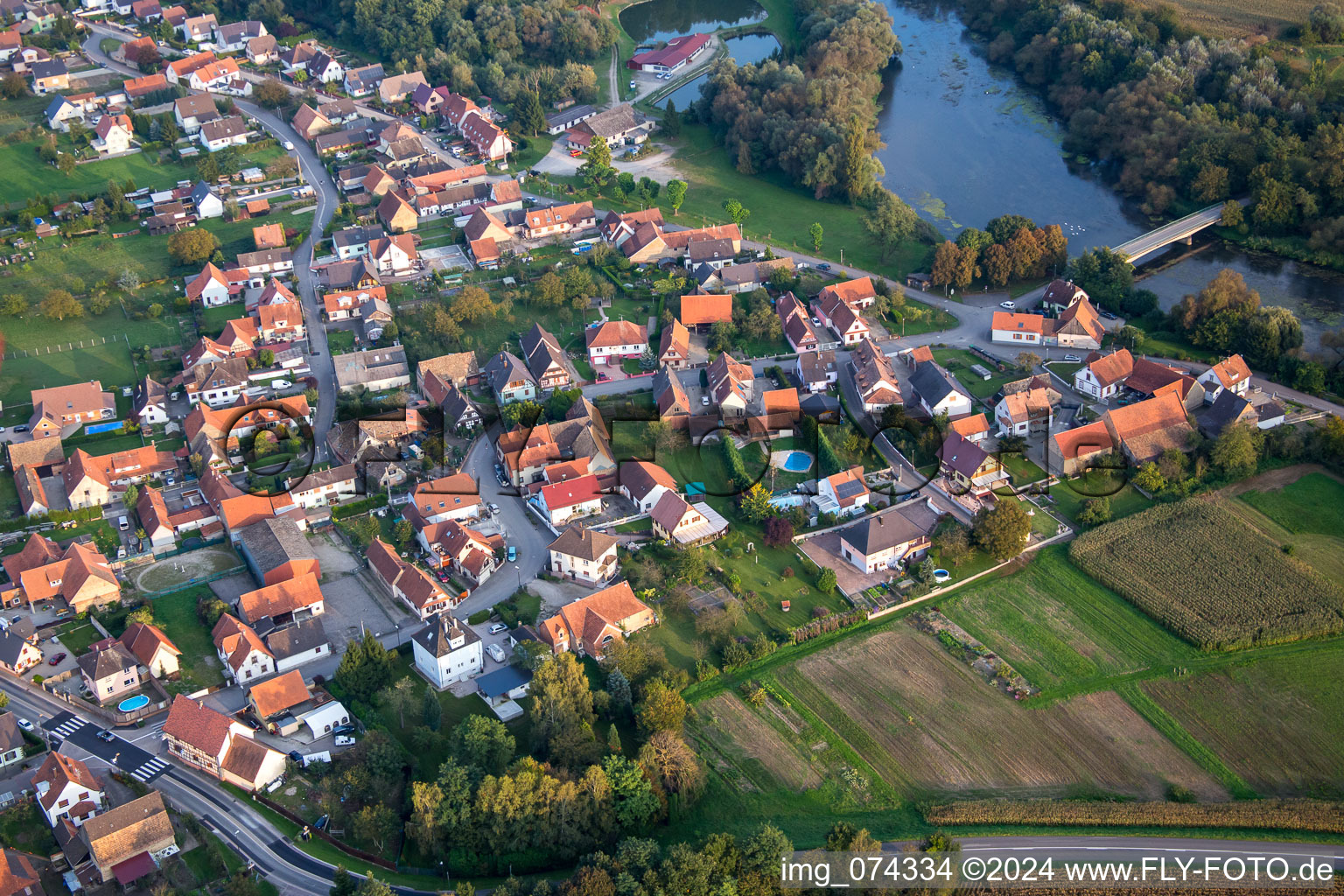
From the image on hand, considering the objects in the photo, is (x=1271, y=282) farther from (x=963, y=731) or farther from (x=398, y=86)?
(x=398, y=86)

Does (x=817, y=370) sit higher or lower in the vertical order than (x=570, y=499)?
higher

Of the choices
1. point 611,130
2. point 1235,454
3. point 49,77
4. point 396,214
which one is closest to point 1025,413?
point 1235,454

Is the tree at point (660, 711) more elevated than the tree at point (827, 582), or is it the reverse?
the tree at point (660, 711)

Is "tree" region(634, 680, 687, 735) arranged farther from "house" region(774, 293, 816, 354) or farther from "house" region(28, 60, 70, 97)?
"house" region(28, 60, 70, 97)

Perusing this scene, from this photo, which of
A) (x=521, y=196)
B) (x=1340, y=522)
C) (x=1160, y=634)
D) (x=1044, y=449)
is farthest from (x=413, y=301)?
(x=1340, y=522)

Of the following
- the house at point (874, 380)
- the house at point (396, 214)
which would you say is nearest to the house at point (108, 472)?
the house at point (396, 214)

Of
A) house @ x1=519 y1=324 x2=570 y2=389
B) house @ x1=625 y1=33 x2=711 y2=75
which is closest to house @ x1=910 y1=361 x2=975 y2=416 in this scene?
house @ x1=519 y1=324 x2=570 y2=389

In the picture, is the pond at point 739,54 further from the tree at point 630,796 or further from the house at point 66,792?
the house at point 66,792
